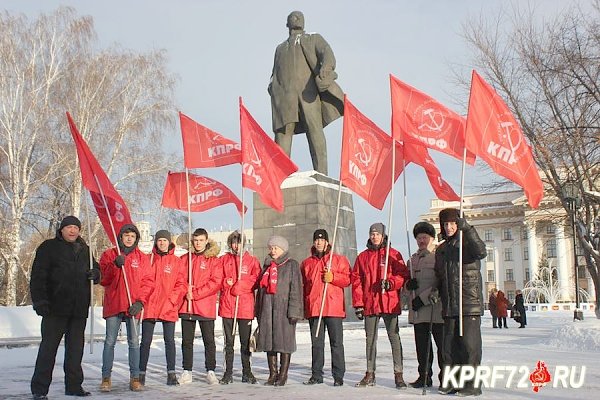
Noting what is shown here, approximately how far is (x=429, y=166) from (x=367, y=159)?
2.46 feet

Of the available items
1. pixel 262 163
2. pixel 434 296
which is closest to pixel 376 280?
pixel 434 296

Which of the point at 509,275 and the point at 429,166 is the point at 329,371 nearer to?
the point at 429,166

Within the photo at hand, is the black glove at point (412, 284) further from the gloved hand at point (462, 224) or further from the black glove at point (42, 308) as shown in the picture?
the black glove at point (42, 308)

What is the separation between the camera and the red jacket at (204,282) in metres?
7.53

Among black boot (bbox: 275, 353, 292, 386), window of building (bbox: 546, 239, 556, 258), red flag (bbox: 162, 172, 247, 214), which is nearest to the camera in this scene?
black boot (bbox: 275, 353, 292, 386)

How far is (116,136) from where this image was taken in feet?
89.7

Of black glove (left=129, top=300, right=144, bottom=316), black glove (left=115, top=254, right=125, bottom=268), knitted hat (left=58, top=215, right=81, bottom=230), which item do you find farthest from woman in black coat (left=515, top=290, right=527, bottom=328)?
knitted hat (left=58, top=215, right=81, bottom=230)

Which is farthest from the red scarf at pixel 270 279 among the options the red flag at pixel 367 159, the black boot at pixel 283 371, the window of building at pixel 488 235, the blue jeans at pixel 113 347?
the window of building at pixel 488 235

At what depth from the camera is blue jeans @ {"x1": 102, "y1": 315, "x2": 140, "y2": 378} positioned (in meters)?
7.09

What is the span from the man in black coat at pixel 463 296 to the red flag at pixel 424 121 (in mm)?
951

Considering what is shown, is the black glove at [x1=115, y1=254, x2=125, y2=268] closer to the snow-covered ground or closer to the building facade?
the snow-covered ground

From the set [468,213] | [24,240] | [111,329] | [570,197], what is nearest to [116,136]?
[24,240]

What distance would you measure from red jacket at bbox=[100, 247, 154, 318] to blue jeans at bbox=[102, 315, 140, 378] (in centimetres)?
11

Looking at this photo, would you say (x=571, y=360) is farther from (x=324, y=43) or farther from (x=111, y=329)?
(x=324, y=43)
